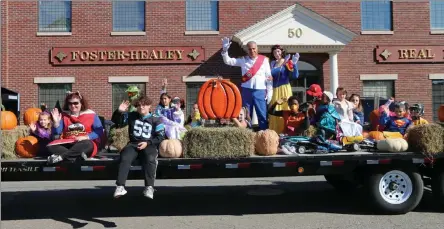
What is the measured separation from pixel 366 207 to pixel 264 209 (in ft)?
4.79

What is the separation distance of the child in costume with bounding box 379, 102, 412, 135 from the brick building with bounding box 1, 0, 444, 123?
28.7 ft

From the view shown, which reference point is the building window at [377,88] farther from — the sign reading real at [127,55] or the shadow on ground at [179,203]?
the shadow on ground at [179,203]

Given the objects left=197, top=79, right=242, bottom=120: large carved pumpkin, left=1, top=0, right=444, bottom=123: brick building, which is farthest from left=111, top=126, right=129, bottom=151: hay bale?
left=1, top=0, right=444, bottom=123: brick building

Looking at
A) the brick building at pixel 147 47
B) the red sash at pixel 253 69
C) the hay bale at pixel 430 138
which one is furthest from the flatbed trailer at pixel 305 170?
the brick building at pixel 147 47

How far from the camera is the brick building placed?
52.3ft

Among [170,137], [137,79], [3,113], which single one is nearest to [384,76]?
[137,79]

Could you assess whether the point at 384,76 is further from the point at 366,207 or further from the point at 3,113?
the point at 3,113

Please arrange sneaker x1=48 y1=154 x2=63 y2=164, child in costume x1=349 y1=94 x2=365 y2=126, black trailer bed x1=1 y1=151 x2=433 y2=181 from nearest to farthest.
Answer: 1. sneaker x1=48 y1=154 x2=63 y2=164
2. black trailer bed x1=1 y1=151 x2=433 y2=181
3. child in costume x1=349 y1=94 x2=365 y2=126

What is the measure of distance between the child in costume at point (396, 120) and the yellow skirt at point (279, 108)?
153 centimetres

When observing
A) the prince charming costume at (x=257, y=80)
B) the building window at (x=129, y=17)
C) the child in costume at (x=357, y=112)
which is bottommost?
the child in costume at (x=357, y=112)

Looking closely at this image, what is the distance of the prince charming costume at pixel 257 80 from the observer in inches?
278

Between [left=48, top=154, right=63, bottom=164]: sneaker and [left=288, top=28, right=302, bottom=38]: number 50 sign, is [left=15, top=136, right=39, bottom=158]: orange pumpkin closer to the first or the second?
[left=48, top=154, right=63, bottom=164]: sneaker

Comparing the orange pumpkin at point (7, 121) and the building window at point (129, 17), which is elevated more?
the building window at point (129, 17)

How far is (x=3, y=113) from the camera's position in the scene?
6.31 meters
